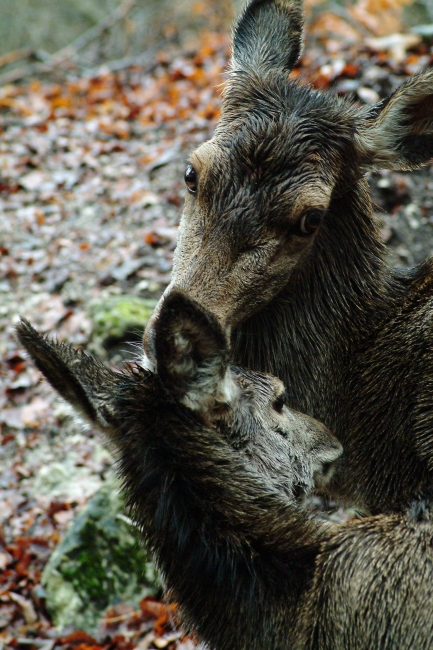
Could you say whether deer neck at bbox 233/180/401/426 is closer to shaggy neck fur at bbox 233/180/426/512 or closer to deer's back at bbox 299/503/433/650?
shaggy neck fur at bbox 233/180/426/512

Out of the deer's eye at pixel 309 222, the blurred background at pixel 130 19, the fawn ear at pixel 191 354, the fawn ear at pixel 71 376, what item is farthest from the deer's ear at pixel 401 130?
the blurred background at pixel 130 19

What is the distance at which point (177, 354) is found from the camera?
3670 millimetres

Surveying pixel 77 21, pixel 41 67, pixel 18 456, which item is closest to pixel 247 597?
pixel 18 456

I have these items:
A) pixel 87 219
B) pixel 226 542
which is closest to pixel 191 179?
pixel 226 542

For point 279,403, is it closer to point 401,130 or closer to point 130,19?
point 401,130

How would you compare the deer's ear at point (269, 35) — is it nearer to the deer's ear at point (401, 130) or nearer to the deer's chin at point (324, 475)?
the deer's ear at point (401, 130)

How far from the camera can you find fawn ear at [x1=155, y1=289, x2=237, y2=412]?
340 cm

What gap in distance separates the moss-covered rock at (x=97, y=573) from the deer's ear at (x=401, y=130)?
3.66 m

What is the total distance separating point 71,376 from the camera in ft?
12.4

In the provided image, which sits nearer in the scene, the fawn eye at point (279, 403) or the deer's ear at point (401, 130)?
the fawn eye at point (279, 403)

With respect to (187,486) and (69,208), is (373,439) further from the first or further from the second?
(69,208)

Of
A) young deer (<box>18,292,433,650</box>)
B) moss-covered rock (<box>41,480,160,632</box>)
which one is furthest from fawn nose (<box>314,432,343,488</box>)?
moss-covered rock (<box>41,480,160,632</box>)

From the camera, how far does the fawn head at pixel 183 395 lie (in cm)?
361

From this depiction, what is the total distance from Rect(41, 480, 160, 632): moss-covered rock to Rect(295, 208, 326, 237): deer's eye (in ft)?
10.5
